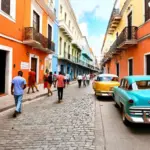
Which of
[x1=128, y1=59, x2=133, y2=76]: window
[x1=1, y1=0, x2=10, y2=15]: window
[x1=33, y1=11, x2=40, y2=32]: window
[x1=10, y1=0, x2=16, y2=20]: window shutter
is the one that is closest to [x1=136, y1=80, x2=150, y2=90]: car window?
[x1=1, y1=0, x2=10, y2=15]: window

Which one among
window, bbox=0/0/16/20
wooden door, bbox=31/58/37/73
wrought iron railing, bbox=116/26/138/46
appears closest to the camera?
window, bbox=0/0/16/20

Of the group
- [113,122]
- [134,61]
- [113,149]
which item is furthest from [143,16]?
[113,149]

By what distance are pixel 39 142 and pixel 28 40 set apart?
10893mm

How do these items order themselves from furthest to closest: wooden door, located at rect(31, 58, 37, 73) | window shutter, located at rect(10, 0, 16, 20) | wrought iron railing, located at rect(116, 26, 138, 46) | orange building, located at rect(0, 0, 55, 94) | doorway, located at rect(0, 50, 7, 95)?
wooden door, located at rect(31, 58, 37, 73) < wrought iron railing, located at rect(116, 26, 138, 46) < window shutter, located at rect(10, 0, 16, 20) < doorway, located at rect(0, 50, 7, 95) < orange building, located at rect(0, 0, 55, 94)

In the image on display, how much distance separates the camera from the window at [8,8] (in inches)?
462

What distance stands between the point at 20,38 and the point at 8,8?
2351 mm

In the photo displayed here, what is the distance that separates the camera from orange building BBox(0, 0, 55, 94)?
40.2 ft

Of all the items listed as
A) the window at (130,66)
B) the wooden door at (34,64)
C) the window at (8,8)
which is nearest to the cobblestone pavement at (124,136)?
the window at (8,8)

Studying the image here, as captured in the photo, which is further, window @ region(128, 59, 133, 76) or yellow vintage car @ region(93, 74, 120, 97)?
window @ region(128, 59, 133, 76)

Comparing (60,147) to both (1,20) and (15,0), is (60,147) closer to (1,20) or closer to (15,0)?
(1,20)

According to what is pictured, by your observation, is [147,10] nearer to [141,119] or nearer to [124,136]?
[141,119]

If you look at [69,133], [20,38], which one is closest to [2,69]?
[20,38]

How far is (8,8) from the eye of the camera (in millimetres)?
12453

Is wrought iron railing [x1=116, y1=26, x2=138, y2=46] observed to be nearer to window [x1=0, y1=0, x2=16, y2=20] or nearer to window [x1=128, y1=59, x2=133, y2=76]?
window [x1=128, y1=59, x2=133, y2=76]
